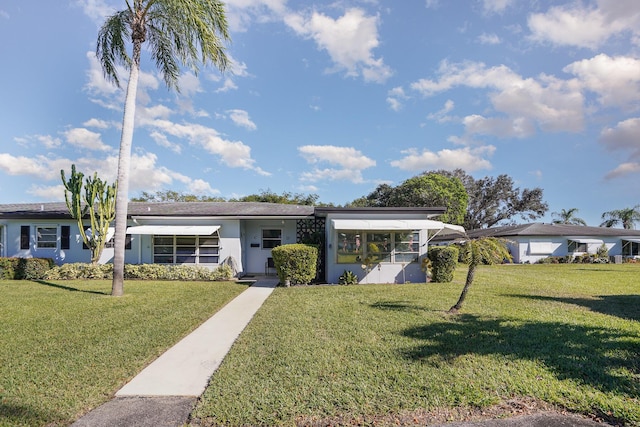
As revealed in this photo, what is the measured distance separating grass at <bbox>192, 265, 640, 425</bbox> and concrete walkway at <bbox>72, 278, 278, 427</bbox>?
243 millimetres

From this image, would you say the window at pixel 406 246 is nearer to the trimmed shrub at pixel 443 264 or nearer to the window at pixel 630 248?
the trimmed shrub at pixel 443 264

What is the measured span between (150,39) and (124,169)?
5673 mm

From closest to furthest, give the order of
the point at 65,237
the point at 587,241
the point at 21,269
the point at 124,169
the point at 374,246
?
the point at 124,169
the point at 374,246
the point at 21,269
the point at 65,237
the point at 587,241

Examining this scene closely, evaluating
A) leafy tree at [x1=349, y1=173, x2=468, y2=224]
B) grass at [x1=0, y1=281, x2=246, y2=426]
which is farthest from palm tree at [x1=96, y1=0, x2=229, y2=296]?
leafy tree at [x1=349, y1=173, x2=468, y2=224]

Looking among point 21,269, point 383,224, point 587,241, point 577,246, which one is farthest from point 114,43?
point 577,246

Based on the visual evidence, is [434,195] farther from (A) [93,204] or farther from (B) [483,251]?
(A) [93,204]

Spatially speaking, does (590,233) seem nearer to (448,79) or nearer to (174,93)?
(448,79)

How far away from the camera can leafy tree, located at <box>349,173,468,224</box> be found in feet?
138

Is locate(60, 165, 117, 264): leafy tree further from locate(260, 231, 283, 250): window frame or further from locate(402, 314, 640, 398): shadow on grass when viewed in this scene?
locate(402, 314, 640, 398): shadow on grass

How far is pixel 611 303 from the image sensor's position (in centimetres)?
1027

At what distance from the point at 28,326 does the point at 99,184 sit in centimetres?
1165

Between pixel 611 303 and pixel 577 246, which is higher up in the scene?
pixel 577 246

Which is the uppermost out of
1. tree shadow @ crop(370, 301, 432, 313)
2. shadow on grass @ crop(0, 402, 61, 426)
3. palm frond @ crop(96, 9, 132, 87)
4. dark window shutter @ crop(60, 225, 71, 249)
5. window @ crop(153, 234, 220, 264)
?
palm frond @ crop(96, 9, 132, 87)

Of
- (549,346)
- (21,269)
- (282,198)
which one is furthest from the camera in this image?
(282,198)
